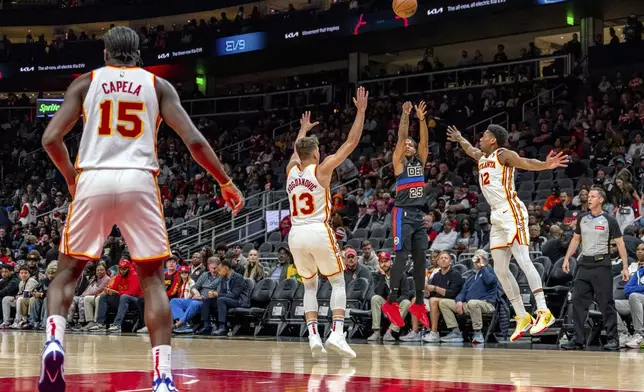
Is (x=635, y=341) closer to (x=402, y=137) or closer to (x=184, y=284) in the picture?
(x=402, y=137)

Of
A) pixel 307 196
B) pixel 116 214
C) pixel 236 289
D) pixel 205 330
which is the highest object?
pixel 307 196

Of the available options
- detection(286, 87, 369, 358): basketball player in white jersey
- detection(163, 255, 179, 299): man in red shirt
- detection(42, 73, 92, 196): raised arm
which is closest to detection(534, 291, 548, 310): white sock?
detection(286, 87, 369, 358): basketball player in white jersey

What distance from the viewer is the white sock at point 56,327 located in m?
4.18

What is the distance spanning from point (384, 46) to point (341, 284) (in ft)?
68.2

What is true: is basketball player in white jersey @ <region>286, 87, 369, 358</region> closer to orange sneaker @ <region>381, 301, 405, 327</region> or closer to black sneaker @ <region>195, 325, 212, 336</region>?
orange sneaker @ <region>381, 301, 405, 327</region>

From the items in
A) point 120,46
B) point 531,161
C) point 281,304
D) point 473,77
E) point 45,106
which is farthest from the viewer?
point 45,106

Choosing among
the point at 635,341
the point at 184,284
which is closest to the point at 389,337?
the point at 635,341

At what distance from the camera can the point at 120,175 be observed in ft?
14.1

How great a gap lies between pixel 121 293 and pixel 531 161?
9.28 metres

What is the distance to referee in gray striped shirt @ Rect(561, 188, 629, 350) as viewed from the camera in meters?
10.3

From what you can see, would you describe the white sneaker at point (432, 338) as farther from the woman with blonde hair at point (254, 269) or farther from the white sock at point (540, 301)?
the woman with blonde hair at point (254, 269)

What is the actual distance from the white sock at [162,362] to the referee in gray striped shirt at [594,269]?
6946mm

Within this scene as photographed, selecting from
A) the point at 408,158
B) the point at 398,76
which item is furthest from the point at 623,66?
the point at 408,158

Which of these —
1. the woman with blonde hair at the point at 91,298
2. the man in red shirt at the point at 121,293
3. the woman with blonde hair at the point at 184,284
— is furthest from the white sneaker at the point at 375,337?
the woman with blonde hair at the point at 91,298
